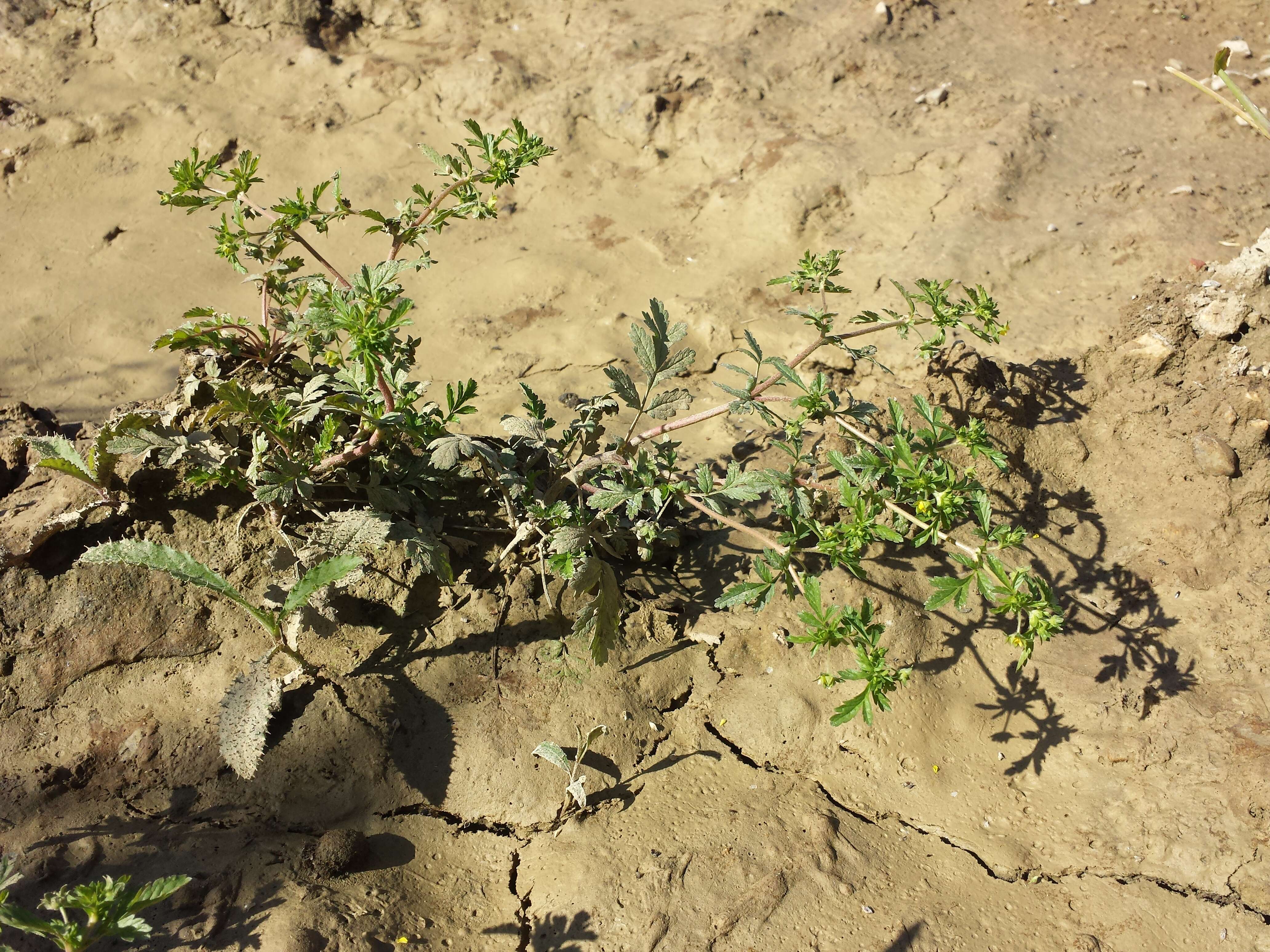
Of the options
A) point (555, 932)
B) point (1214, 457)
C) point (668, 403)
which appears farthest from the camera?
point (1214, 457)

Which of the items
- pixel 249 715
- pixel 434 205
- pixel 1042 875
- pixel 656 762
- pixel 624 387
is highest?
pixel 434 205

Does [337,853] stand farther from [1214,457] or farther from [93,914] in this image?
[1214,457]

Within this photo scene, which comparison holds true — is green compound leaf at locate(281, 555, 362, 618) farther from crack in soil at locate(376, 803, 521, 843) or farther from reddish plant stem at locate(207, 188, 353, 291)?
reddish plant stem at locate(207, 188, 353, 291)

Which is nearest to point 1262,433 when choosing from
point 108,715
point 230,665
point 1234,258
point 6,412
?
point 1234,258

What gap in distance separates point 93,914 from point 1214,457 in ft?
11.1

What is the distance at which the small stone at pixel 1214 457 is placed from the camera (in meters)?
2.92

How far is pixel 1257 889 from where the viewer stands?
219 cm

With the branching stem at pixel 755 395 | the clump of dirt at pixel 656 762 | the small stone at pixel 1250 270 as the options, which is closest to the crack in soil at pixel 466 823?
the clump of dirt at pixel 656 762

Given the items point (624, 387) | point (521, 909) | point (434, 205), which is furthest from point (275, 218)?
point (521, 909)

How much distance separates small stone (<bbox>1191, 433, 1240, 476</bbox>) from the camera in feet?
9.59

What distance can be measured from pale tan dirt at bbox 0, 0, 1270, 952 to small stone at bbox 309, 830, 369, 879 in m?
0.04

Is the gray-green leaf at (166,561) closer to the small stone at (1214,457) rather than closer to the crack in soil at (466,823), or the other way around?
the crack in soil at (466,823)

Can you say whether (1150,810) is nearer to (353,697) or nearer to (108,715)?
(353,697)

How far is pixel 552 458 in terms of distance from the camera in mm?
2537
